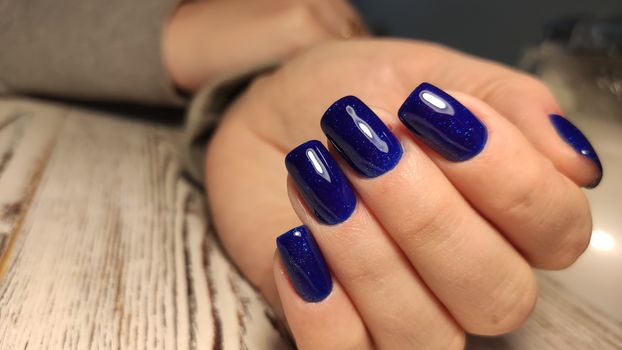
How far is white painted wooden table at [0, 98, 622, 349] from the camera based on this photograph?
27cm

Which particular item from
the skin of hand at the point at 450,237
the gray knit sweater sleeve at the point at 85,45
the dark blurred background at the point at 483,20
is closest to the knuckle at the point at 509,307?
the skin of hand at the point at 450,237

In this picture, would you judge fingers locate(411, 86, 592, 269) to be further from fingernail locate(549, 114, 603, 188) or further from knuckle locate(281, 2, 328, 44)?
knuckle locate(281, 2, 328, 44)

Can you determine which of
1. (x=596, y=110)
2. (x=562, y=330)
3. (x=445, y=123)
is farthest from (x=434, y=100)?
(x=596, y=110)

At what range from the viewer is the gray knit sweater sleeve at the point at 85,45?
1.79ft

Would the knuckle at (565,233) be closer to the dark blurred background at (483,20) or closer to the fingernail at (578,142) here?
the fingernail at (578,142)

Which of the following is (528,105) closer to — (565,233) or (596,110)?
(565,233)

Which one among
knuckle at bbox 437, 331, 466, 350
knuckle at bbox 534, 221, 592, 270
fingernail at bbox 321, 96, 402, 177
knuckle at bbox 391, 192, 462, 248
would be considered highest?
fingernail at bbox 321, 96, 402, 177

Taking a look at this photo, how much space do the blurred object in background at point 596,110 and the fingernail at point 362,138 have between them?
170 mm

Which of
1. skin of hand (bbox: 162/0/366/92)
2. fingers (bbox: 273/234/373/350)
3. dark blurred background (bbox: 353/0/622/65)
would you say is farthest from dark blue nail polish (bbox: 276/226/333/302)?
dark blurred background (bbox: 353/0/622/65)

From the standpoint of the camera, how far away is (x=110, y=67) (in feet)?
1.81

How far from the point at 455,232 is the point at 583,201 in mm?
59

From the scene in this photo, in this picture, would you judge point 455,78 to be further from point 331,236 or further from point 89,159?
point 89,159

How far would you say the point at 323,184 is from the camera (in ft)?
0.76

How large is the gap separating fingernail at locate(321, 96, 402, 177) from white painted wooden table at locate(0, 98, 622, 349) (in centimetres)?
10
